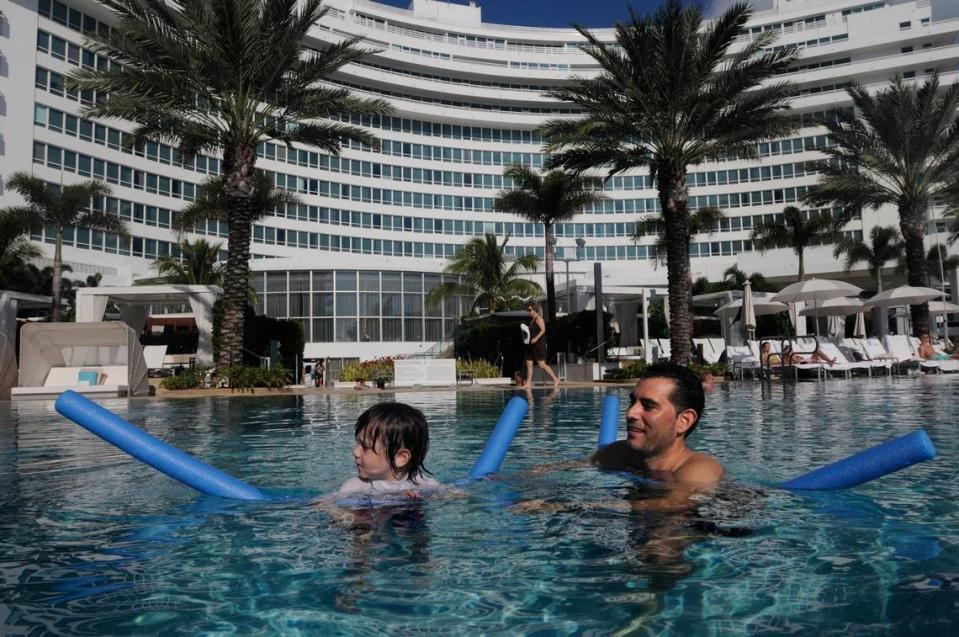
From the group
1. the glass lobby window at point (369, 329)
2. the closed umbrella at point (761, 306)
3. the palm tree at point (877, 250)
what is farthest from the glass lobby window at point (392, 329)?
the palm tree at point (877, 250)

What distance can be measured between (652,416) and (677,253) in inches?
662

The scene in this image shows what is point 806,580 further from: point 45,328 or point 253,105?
point 253,105

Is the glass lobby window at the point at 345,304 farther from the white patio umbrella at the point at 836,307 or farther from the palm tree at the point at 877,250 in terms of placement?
the palm tree at the point at 877,250

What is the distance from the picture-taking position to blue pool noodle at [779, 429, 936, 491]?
2871mm

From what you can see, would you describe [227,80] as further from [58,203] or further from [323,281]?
[323,281]

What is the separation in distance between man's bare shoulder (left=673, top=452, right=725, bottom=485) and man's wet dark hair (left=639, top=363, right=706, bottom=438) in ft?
0.52

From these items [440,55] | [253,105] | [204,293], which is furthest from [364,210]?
[253,105]

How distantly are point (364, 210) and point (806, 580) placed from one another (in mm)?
62906

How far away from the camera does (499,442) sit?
4.27m

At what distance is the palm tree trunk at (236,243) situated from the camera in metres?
18.4

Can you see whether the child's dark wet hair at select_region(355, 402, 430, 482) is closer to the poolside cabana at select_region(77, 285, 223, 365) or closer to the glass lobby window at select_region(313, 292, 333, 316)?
the poolside cabana at select_region(77, 285, 223, 365)

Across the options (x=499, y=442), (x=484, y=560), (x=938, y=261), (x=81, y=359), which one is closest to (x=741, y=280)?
(x=938, y=261)

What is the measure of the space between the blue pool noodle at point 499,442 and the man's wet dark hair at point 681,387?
3.11 ft

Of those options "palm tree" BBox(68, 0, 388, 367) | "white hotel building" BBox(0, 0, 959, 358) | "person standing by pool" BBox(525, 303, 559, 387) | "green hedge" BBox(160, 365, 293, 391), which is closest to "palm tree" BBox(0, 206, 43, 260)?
"white hotel building" BBox(0, 0, 959, 358)
